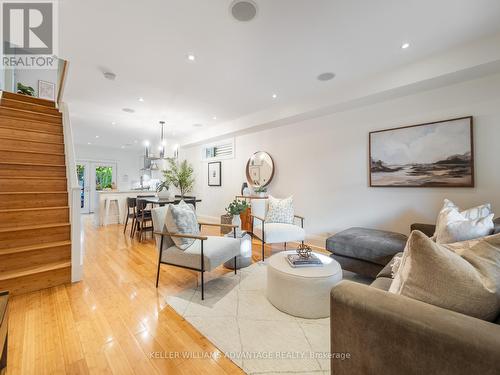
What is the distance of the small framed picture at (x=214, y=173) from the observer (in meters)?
6.13

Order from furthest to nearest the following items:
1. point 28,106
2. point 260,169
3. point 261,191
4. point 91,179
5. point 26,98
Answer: point 91,179 < point 260,169 < point 261,191 < point 26,98 < point 28,106

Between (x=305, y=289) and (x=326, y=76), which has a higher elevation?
(x=326, y=76)

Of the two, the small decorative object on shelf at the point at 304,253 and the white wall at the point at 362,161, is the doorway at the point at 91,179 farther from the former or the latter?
the small decorative object on shelf at the point at 304,253

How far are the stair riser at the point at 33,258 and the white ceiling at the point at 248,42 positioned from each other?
7.80ft

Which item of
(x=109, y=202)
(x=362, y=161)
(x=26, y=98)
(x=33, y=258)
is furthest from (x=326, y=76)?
(x=109, y=202)

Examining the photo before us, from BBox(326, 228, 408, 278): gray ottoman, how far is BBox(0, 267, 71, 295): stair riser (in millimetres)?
3162

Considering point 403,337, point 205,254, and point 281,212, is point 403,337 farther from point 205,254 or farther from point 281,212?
point 281,212

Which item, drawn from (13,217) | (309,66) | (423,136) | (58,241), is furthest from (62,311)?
(423,136)

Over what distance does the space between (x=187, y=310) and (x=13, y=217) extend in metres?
2.43

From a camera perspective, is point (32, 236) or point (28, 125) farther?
point (28, 125)

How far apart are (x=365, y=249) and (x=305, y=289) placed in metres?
1.00

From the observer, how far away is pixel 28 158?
10.5ft

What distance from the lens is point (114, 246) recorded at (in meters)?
3.88

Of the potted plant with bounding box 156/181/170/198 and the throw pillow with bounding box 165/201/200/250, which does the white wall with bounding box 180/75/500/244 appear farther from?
the throw pillow with bounding box 165/201/200/250
